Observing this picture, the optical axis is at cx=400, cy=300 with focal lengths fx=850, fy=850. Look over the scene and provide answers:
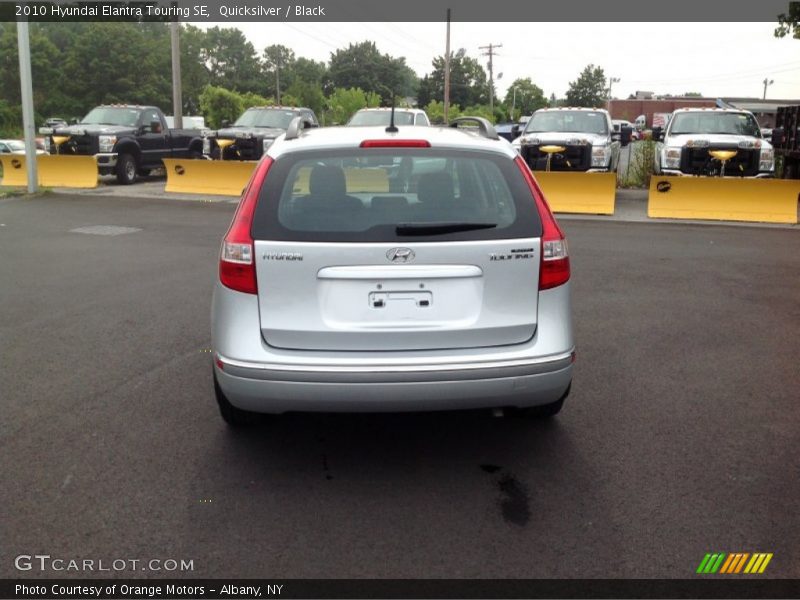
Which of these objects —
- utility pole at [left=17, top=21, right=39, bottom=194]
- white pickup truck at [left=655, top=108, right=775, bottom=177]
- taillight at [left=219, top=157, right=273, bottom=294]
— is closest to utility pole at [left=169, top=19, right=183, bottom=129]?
utility pole at [left=17, top=21, right=39, bottom=194]

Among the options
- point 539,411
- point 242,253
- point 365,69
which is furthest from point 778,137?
point 365,69

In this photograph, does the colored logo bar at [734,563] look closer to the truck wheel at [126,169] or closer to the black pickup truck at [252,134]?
the black pickup truck at [252,134]

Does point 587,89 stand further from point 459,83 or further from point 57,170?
point 57,170

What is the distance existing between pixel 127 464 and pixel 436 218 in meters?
2.03

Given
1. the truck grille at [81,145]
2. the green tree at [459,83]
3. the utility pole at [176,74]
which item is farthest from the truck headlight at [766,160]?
the green tree at [459,83]

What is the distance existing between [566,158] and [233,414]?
13936 millimetres

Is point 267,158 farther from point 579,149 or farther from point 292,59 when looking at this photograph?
point 292,59

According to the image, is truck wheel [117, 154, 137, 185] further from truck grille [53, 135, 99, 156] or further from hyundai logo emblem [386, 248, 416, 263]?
hyundai logo emblem [386, 248, 416, 263]

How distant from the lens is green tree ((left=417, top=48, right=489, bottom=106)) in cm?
9425

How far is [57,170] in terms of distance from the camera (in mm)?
20656

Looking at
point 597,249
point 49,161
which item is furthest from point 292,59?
point 597,249

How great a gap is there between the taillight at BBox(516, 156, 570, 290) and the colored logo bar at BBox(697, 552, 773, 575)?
1437 millimetres

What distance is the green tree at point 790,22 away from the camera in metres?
18.5

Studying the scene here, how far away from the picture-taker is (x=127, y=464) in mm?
4375
